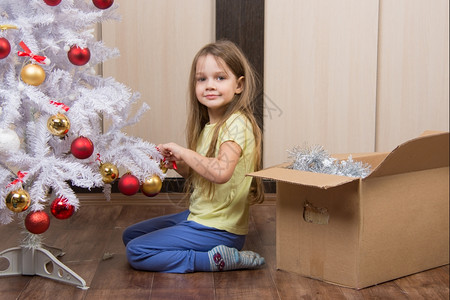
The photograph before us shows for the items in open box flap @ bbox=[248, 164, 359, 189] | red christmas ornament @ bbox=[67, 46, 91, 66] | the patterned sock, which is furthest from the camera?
the patterned sock

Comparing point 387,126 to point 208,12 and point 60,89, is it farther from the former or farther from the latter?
point 60,89

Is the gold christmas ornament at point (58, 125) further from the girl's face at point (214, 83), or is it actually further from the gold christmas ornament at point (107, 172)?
the girl's face at point (214, 83)

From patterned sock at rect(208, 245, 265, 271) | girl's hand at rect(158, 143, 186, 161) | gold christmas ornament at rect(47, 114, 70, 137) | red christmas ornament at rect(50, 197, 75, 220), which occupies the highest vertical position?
gold christmas ornament at rect(47, 114, 70, 137)

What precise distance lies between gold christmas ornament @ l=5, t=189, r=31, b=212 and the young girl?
14.3 inches

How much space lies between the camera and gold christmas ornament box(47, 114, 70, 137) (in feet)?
4.83

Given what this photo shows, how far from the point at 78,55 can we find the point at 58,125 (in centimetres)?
19

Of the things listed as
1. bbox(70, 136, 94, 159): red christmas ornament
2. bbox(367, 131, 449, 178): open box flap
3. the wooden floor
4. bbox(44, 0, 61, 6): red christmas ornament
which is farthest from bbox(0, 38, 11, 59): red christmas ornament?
bbox(367, 131, 449, 178): open box flap

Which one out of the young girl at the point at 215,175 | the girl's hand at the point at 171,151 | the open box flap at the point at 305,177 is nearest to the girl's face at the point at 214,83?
the young girl at the point at 215,175

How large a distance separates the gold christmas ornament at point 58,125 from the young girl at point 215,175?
1.04ft

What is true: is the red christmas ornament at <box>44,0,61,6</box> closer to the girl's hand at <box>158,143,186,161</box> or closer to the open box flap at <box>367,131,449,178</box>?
the girl's hand at <box>158,143,186,161</box>

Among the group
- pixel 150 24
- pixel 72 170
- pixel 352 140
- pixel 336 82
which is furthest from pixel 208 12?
pixel 72 170

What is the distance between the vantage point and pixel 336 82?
255 centimetres

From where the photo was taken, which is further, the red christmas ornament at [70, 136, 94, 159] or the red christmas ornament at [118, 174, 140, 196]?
the red christmas ornament at [118, 174, 140, 196]

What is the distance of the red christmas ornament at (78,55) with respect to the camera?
1.55 metres
